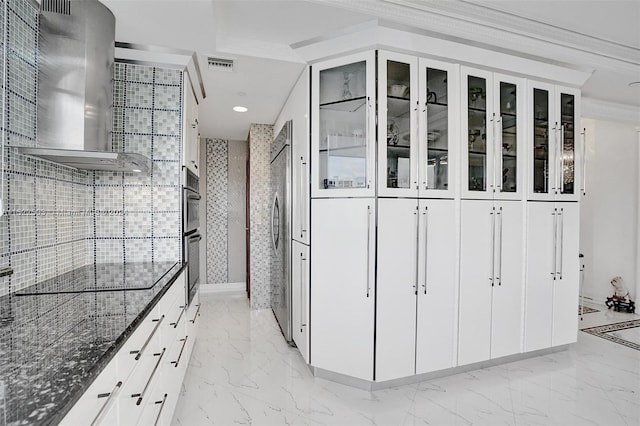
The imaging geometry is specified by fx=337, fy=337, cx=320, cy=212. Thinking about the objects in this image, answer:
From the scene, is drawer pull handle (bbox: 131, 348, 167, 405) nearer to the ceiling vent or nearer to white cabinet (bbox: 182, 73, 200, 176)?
white cabinet (bbox: 182, 73, 200, 176)

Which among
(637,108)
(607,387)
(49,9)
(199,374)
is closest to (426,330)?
(607,387)

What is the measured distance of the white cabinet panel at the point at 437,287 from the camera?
8.30 ft

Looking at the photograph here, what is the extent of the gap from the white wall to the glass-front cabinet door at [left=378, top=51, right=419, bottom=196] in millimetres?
3939

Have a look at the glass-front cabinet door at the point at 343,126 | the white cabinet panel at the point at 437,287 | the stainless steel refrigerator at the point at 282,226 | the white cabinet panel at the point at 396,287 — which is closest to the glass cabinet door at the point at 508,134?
the white cabinet panel at the point at 437,287

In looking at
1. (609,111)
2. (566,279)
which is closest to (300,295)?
(566,279)

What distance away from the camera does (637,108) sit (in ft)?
13.8

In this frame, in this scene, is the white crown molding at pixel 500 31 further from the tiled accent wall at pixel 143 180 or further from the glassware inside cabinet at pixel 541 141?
the tiled accent wall at pixel 143 180

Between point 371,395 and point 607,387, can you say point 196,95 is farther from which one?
point 607,387

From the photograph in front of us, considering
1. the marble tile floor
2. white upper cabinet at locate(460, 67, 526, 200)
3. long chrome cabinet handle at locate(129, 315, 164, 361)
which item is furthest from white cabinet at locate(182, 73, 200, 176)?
white upper cabinet at locate(460, 67, 526, 200)

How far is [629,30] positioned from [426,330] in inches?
112

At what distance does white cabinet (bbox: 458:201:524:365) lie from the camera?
269 centimetres

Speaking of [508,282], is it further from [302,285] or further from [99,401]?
[99,401]

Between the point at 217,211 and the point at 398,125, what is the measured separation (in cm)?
368

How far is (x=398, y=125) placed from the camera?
98.7 inches
